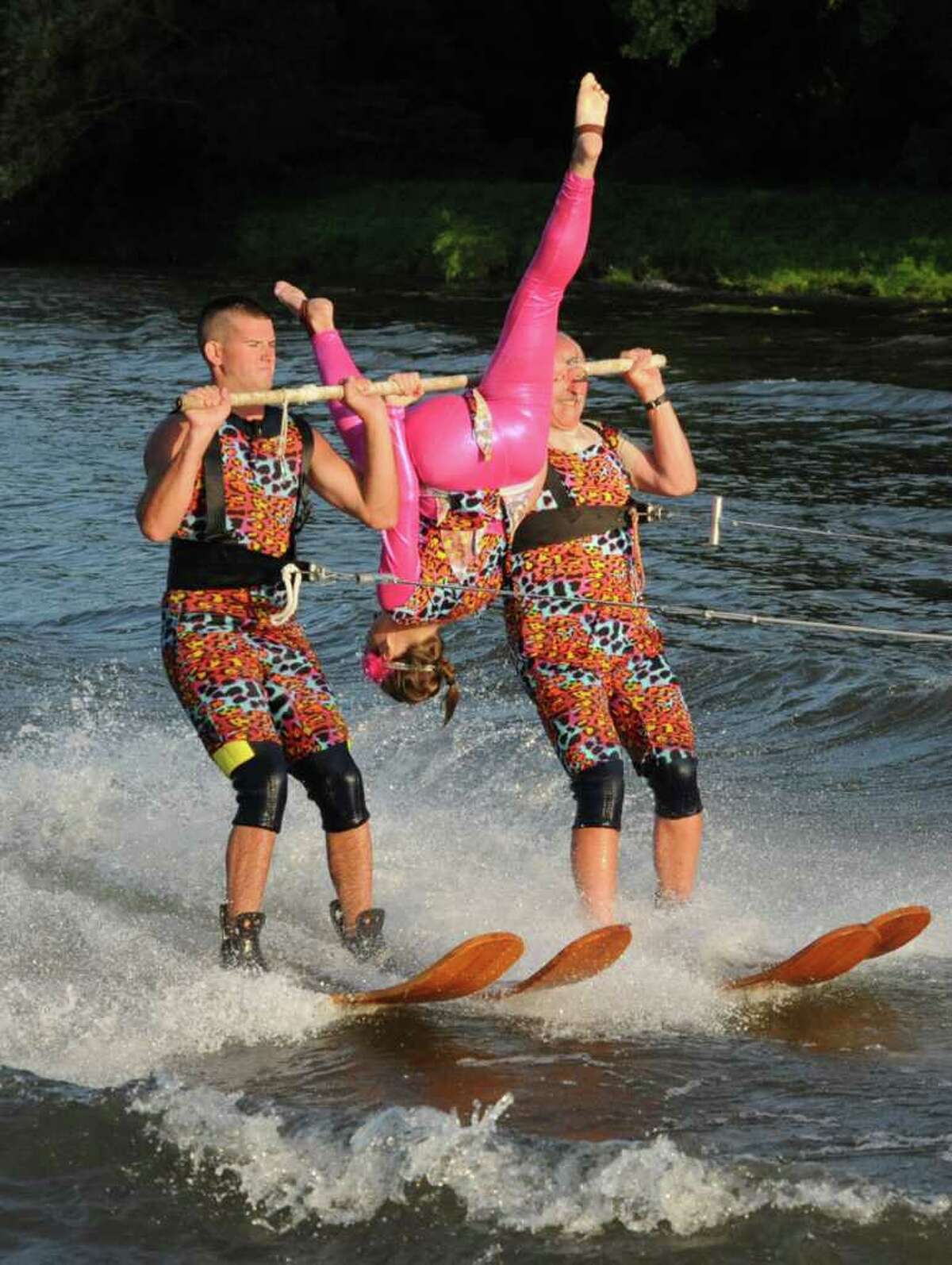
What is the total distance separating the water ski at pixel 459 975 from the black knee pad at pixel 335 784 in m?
0.54

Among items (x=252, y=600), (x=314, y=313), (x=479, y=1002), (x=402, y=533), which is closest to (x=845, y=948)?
(x=479, y=1002)

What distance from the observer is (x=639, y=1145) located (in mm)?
5258

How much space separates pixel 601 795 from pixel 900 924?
96cm

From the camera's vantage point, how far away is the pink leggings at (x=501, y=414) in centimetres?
623

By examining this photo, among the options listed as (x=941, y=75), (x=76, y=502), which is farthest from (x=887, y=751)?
(x=941, y=75)

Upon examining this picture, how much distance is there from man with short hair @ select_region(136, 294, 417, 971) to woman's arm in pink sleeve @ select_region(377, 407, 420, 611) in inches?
4.1

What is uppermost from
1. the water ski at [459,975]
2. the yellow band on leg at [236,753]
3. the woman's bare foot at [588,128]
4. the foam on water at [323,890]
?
the woman's bare foot at [588,128]

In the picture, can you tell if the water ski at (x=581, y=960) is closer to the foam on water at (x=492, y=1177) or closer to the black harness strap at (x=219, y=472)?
the foam on water at (x=492, y=1177)

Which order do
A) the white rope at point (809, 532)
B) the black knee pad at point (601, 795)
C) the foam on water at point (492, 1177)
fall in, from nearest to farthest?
the foam on water at point (492, 1177) → the black knee pad at point (601, 795) → the white rope at point (809, 532)

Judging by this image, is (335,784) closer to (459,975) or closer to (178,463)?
(459,975)

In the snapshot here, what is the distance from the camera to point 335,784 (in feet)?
20.8

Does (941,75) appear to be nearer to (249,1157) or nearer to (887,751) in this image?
(887,751)

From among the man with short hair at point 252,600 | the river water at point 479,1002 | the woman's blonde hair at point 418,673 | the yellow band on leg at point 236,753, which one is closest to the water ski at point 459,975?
the river water at point 479,1002

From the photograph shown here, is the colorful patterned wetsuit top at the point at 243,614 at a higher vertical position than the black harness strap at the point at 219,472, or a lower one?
lower
